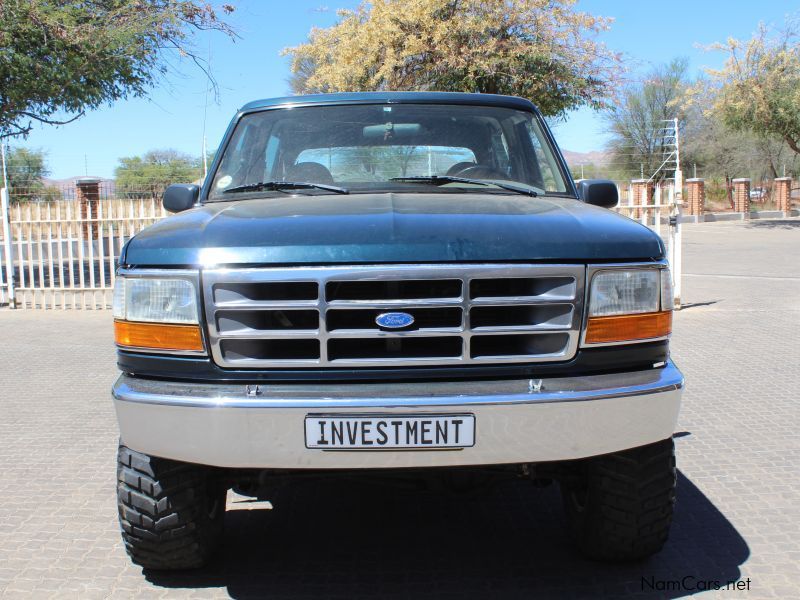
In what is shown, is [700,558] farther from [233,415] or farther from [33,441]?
[33,441]

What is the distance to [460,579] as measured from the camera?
10.6 feet

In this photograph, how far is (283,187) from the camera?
3.75 meters

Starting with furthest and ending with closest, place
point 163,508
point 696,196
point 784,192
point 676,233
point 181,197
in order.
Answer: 1. point 784,192
2. point 696,196
3. point 676,233
4. point 181,197
5. point 163,508

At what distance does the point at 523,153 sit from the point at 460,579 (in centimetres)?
221

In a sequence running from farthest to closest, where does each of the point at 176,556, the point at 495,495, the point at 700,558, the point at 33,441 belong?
the point at 33,441 < the point at 495,495 < the point at 700,558 < the point at 176,556

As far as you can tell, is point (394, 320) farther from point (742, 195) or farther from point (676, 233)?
point (742, 195)

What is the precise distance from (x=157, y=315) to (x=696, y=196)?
3802cm

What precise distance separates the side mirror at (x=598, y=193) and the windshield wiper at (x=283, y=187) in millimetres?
1202

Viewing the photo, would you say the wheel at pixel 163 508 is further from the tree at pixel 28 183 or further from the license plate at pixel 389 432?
the tree at pixel 28 183

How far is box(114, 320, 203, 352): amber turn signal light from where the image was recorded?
2.75 meters

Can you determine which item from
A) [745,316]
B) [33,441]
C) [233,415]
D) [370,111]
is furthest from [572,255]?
[745,316]
